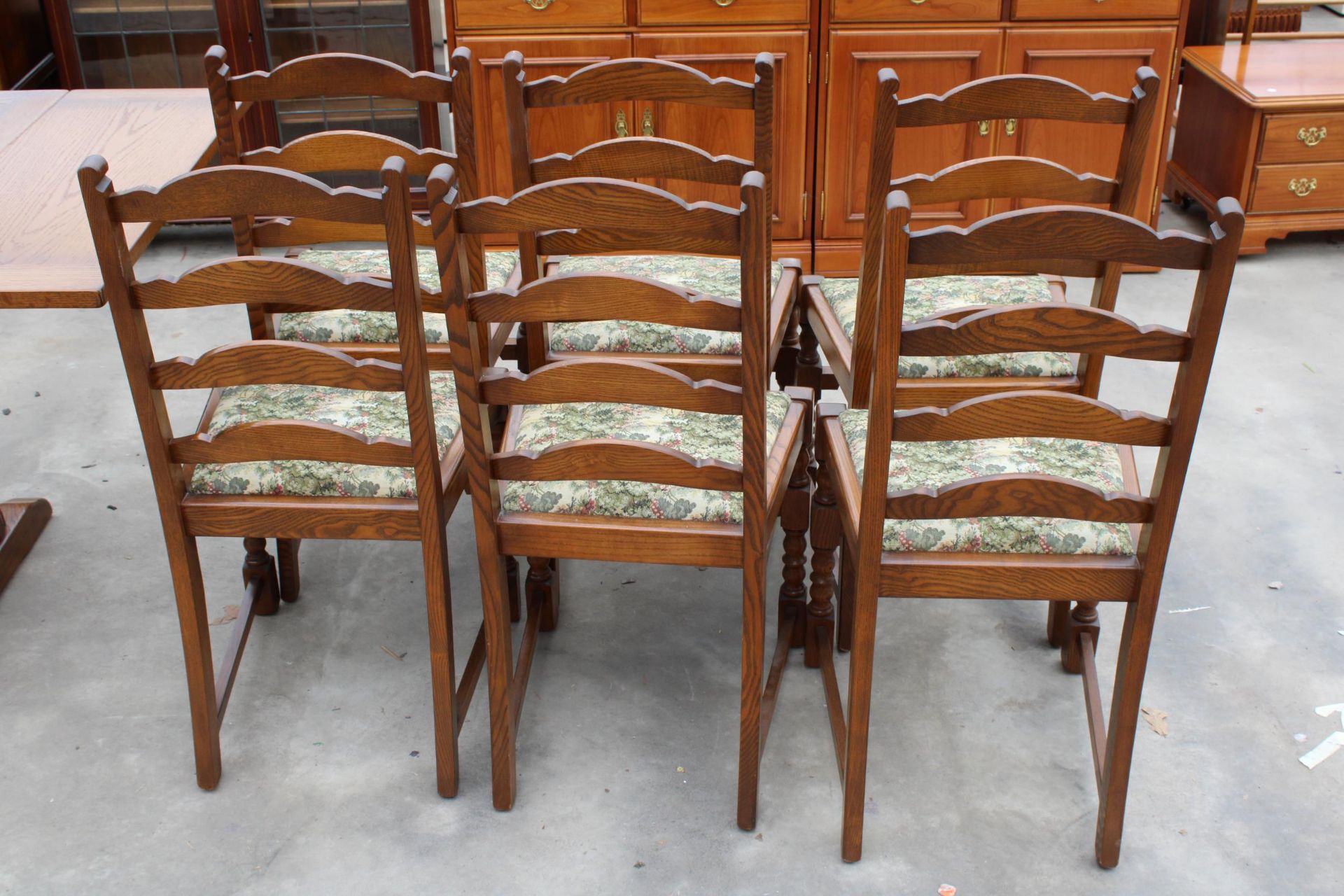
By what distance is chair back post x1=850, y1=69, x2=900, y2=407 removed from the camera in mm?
2100

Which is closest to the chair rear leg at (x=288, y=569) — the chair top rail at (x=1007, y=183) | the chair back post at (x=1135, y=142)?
the chair top rail at (x=1007, y=183)

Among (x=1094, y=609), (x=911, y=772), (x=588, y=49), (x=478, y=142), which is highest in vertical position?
(x=588, y=49)

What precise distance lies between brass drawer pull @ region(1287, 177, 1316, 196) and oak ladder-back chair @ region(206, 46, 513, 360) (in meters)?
2.76

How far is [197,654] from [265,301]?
62 centimetres

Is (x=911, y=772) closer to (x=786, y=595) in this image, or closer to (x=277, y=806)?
(x=786, y=595)

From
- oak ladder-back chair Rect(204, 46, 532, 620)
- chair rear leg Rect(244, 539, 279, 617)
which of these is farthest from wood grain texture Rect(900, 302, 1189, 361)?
chair rear leg Rect(244, 539, 279, 617)

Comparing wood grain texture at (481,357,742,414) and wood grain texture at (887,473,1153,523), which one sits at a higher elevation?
wood grain texture at (481,357,742,414)

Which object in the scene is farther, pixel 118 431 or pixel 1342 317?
pixel 1342 317

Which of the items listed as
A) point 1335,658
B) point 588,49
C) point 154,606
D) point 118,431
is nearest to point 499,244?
point 588,49

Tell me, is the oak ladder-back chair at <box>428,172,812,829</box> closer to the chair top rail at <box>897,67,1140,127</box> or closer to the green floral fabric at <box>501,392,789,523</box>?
the green floral fabric at <box>501,392,789,523</box>

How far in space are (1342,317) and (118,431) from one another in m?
3.44

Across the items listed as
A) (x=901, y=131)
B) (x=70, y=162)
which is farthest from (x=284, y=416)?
(x=901, y=131)

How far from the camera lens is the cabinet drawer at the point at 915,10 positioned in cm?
353

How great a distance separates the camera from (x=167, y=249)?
4.15 m
